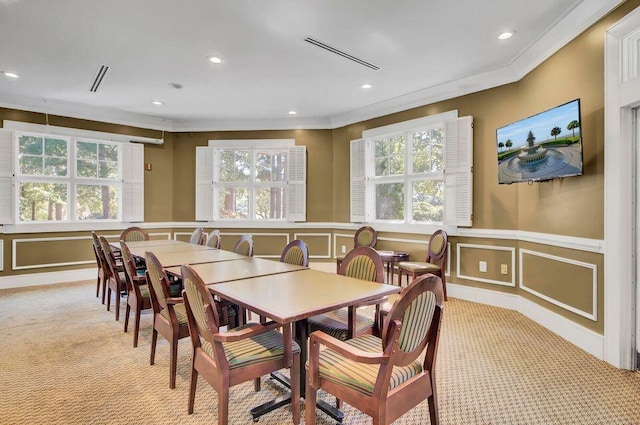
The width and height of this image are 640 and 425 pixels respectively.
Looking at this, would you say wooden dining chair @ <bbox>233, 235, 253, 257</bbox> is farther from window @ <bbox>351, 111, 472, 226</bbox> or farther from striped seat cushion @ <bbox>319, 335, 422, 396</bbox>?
window @ <bbox>351, 111, 472, 226</bbox>

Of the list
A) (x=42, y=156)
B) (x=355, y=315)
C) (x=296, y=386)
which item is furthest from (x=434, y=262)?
(x=42, y=156)

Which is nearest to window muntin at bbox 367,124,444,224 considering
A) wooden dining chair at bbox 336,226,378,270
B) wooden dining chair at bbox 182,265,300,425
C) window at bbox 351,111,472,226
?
window at bbox 351,111,472,226

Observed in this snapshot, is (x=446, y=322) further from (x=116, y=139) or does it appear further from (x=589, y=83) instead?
(x=116, y=139)

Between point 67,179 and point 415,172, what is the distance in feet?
18.1

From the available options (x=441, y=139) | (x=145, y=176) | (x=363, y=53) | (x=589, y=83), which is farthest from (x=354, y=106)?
(x=145, y=176)

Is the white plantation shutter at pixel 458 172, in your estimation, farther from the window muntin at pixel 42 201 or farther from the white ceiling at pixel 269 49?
the window muntin at pixel 42 201

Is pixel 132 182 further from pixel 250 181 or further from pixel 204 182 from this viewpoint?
pixel 250 181

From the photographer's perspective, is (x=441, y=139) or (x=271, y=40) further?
(x=441, y=139)

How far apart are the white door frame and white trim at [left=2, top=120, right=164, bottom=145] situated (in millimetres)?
6337

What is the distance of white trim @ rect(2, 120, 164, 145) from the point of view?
5.12 m

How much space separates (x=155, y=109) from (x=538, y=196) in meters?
5.67

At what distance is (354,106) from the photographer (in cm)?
559

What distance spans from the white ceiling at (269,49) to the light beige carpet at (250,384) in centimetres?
279

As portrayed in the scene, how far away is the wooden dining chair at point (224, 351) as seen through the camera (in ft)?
5.58
